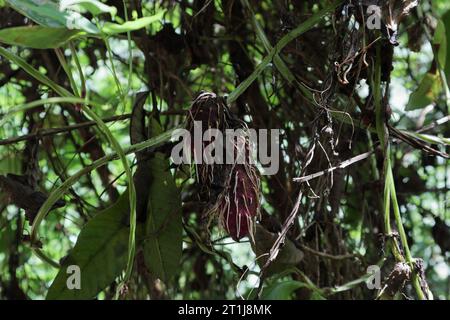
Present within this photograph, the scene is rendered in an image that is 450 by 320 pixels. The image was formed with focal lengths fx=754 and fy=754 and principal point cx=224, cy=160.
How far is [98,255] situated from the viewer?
0.90 meters

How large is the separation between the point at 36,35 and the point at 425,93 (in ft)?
1.76

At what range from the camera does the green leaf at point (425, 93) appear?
98 cm

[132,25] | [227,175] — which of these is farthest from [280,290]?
[132,25]

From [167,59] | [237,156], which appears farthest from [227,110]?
[167,59]

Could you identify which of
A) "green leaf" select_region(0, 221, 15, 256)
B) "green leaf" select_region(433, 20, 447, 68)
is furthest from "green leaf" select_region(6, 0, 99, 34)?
"green leaf" select_region(0, 221, 15, 256)

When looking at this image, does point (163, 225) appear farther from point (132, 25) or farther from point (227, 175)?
point (132, 25)

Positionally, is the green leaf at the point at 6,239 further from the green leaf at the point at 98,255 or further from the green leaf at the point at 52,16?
the green leaf at the point at 52,16

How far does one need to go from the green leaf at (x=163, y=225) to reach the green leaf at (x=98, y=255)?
33 mm

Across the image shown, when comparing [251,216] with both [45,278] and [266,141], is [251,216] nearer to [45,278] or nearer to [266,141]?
[266,141]

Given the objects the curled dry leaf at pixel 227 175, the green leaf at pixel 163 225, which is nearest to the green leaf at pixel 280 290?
the green leaf at pixel 163 225

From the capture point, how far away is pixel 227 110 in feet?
2.42

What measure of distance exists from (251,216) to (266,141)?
273 mm

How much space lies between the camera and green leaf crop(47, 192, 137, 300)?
886mm

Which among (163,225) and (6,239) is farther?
(6,239)
